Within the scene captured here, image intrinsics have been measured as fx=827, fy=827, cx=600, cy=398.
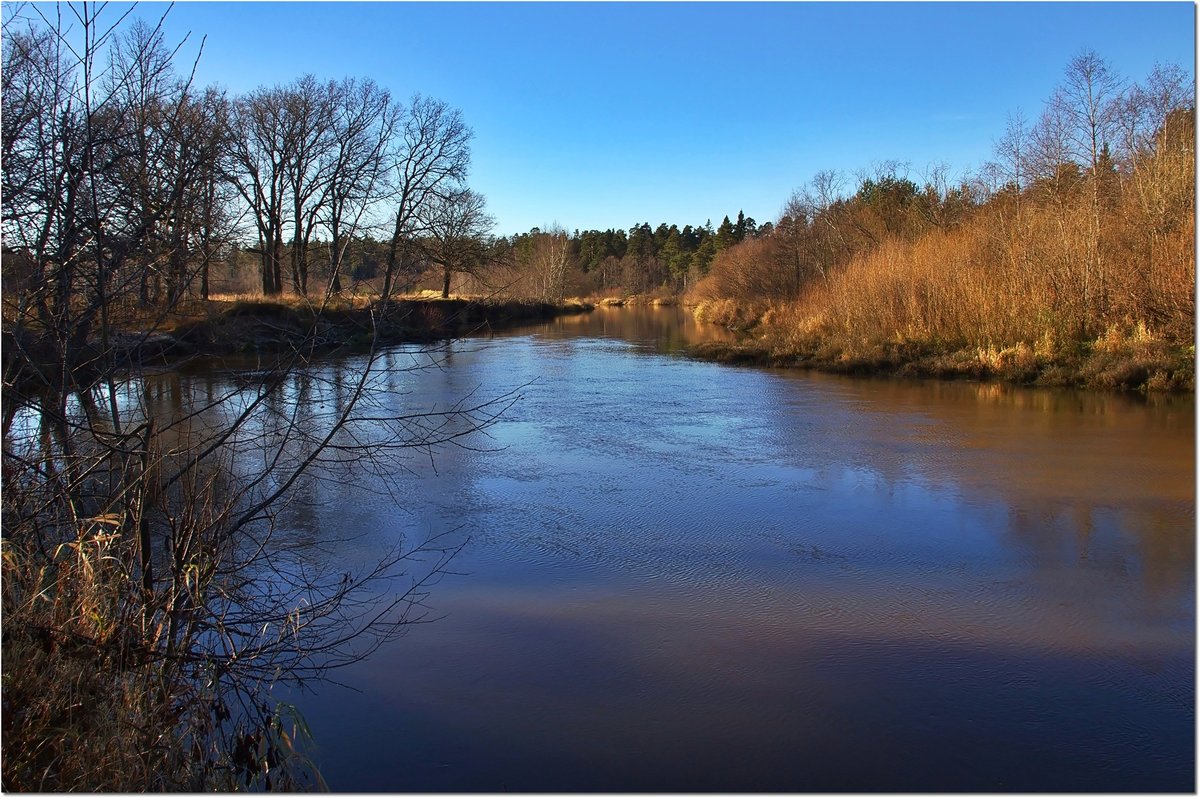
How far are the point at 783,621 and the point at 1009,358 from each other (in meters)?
11.4

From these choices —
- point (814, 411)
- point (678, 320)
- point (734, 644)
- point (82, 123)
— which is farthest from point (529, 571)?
point (678, 320)

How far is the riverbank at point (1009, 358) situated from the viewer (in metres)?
12.1

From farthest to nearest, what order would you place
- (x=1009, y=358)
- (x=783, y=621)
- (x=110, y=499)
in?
(x=1009, y=358), (x=783, y=621), (x=110, y=499)

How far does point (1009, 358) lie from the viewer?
13.9 m

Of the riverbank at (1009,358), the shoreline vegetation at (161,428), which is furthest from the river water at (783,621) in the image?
the riverbank at (1009,358)

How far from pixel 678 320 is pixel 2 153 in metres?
34.0

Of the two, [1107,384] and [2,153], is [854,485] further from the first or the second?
[1107,384]

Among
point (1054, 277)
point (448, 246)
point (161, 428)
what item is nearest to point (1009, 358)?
point (1054, 277)

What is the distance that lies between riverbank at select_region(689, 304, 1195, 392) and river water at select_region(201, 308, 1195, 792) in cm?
348

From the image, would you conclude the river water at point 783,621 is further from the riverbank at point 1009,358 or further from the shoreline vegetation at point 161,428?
the riverbank at point 1009,358

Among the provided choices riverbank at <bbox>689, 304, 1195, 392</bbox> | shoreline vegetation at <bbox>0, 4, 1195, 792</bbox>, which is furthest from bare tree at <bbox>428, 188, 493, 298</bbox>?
riverbank at <bbox>689, 304, 1195, 392</bbox>

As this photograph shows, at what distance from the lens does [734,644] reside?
4.18 m

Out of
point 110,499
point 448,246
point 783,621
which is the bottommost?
point 783,621

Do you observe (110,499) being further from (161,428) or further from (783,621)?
(783,621)
